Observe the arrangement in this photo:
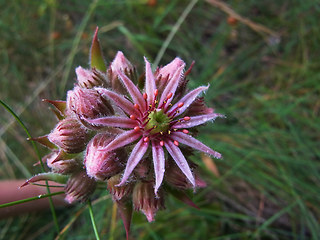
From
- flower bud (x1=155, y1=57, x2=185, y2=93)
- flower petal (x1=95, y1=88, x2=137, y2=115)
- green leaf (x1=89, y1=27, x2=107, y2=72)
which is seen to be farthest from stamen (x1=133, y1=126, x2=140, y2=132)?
green leaf (x1=89, y1=27, x2=107, y2=72)

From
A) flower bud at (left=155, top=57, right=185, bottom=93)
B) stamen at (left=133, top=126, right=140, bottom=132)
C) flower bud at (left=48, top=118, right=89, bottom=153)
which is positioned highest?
flower bud at (left=155, top=57, right=185, bottom=93)

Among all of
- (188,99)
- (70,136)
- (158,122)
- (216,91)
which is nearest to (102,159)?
(70,136)

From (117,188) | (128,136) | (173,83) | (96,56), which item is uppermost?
(96,56)

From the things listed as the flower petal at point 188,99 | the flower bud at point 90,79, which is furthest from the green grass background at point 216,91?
the flower petal at point 188,99

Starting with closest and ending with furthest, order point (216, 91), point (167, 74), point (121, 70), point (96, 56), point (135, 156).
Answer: point (135, 156) < point (167, 74) < point (121, 70) < point (96, 56) < point (216, 91)

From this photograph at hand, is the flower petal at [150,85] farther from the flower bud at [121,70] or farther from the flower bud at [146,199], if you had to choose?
the flower bud at [146,199]

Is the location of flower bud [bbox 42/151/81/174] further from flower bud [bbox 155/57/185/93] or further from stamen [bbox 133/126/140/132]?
flower bud [bbox 155/57/185/93]

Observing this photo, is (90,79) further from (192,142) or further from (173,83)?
(192,142)
